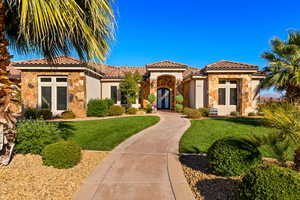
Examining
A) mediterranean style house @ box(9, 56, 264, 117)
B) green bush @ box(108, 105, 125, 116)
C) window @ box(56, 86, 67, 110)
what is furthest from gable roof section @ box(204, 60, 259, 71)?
window @ box(56, 86, 67, 110)

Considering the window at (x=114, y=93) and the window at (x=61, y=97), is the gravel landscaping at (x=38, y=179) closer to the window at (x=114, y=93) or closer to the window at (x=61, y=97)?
the window at (x=61, y=97)

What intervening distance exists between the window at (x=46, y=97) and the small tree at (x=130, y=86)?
7.25m

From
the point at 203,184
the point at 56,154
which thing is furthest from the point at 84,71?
the point at 203,184

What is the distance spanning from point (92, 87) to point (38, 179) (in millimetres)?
14073

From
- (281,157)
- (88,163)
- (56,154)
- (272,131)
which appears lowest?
(88,163)

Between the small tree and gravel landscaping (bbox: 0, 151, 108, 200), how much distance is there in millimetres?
13298

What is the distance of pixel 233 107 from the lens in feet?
56.4

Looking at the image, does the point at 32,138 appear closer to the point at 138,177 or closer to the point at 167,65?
the point at 138,177

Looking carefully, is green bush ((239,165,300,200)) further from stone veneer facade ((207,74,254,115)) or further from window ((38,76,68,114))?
window ((38,76,68,114))

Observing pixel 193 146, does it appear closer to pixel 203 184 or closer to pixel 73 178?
pixel 203 184

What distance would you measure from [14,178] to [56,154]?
0.93 m

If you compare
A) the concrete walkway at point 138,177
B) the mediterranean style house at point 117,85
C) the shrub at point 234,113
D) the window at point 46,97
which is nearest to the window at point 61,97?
the mediterranean style house at point 117,85

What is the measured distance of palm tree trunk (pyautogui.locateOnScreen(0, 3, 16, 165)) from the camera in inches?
146

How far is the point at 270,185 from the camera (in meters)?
2.18
